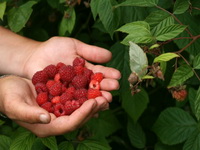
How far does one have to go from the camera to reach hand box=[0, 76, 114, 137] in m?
1.03

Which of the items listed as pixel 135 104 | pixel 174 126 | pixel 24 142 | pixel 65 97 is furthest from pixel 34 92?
pixel 174 126

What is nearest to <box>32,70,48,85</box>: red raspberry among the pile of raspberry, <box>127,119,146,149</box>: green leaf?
the pile of raspberry

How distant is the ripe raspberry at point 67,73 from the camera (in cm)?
150

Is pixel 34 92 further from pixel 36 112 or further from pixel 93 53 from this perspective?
pixel 36 112

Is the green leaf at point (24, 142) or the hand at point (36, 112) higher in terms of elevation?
the hand at point (36, 112)

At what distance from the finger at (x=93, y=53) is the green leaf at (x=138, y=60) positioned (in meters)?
0.49

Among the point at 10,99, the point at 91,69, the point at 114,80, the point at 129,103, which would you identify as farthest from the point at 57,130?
the point at 129,103

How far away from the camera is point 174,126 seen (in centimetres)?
158

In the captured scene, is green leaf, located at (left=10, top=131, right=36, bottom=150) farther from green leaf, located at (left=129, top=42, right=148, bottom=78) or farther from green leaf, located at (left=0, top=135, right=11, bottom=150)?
green leaf, located at (left=129, top=42, right=148, bottom=78)

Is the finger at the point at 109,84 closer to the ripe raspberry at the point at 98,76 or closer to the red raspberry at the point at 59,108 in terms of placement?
the ripe raspberry at the point at 98,76

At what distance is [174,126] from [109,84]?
1.49 ft

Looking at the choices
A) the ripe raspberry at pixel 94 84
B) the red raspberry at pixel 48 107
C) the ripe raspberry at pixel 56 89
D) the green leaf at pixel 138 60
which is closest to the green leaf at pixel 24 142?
the red raspberry at pixel 48 107

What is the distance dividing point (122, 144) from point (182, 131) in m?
0.65

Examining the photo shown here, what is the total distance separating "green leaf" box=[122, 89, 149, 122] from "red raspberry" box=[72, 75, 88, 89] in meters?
0.31
